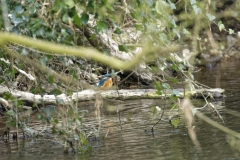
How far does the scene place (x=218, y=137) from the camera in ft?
22.2

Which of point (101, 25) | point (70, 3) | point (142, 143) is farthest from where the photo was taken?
point (142, 143)

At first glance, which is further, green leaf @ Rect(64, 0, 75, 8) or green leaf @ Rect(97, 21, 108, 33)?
green leaf @ Rect(97, 21, 108, 33)

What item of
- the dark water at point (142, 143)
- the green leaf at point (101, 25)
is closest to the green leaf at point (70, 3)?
the green leaf at point (101, 25)

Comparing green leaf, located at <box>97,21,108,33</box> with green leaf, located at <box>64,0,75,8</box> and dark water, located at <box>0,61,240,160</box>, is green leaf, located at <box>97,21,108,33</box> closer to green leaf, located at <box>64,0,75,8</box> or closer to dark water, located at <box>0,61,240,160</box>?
green leaf, located at <box>64,0,75,8</box>

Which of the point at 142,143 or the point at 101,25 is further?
the point at 142,143

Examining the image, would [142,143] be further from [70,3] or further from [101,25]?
[70,3]

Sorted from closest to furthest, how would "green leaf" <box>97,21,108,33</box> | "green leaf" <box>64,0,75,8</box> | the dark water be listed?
"green leaf" <box>64,0,75,8</box> → "green leaf" <box>97,21,108,33</box> → the dark water

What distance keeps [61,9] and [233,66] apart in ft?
43.3

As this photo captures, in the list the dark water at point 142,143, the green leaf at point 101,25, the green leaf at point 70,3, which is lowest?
the dark water at point 142,143

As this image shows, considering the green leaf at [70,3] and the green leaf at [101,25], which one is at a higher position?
the green leaf at [70,3]

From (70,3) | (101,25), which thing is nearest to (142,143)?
(101,25)

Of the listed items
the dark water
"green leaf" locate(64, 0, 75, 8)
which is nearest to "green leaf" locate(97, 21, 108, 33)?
"green leaf" locate(64, 0, 75, 8)

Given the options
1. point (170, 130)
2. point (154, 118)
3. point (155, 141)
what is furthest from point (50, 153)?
point (154, 118)

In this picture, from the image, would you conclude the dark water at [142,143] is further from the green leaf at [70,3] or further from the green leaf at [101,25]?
the green leaf at [70,3]
